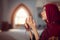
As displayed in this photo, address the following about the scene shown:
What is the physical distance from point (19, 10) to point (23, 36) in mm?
225

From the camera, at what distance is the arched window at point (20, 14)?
4.69 ft

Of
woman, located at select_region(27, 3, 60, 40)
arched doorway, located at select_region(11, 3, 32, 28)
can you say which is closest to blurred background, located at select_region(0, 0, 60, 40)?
arched doorway, located at select_region(11, 3, 32, 28)

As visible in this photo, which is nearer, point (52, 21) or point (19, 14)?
point (52, 21)

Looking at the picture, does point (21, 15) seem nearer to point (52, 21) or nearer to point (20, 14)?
point (20, 14)

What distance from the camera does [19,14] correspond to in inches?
56.7

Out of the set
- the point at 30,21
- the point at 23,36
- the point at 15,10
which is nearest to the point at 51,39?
the point at 30,21

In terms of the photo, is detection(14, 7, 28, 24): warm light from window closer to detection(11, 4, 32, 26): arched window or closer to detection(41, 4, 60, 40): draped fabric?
detection(11, 4, 32, 26): arched window

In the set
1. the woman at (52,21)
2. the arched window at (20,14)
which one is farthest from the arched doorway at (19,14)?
the woman at (52,21)

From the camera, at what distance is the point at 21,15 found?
144 cm

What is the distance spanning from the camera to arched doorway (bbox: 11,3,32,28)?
4.69 feet

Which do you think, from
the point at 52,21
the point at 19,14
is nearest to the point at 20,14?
the point at 19,14

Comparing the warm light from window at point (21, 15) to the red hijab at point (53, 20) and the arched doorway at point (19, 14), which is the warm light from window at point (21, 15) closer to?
the arched doorway at point (19, 14)

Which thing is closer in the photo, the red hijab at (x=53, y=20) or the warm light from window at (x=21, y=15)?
the red hijab at (x=53, y=20)

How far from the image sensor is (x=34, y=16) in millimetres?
1414
